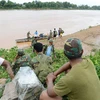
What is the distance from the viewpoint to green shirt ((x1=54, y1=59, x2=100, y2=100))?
2.04m

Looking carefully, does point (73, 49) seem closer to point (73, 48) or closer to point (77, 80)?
point (73, 48)

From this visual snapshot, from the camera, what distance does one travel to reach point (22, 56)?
4.23m

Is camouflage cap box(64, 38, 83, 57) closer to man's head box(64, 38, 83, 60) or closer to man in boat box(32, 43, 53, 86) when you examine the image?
man's head box(64, 38, 83, 60)

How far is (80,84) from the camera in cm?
205

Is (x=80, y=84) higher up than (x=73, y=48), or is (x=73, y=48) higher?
(x=73, y=48)

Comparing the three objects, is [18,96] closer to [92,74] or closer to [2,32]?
[92,74]

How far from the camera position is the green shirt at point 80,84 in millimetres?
2041

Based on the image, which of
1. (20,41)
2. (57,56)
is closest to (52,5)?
(20,41)

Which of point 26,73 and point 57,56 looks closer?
point 26,73

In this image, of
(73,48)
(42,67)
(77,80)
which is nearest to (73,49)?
(73,48)

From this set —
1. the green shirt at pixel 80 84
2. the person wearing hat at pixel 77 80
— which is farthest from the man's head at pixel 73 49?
the green shirt at pixel 80 84

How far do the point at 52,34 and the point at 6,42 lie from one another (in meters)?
5.18

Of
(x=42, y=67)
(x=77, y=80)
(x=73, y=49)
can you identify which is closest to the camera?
(x=77, y=80)

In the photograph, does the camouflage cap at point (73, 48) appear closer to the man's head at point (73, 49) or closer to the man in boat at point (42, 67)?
the man's head at point (73, 49)
